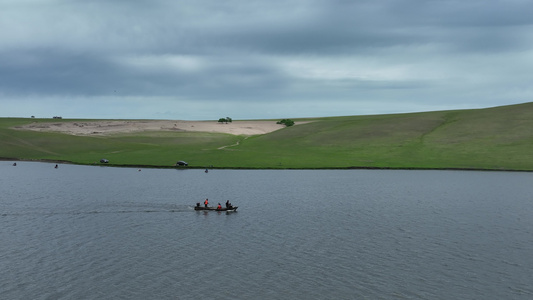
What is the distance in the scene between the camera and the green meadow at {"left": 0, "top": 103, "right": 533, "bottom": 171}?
126m

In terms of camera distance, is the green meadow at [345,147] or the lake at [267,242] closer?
the lake at [267,242]

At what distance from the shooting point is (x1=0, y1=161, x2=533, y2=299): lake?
108ft

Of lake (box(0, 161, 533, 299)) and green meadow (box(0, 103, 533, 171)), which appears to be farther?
green meadow (box(0, 103, 533, 171))

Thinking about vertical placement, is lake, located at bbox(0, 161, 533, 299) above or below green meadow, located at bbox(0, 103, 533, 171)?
below

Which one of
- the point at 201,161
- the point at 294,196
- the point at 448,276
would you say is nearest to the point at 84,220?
the point at 294,196

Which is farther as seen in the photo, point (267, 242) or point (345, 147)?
point (345, 147)

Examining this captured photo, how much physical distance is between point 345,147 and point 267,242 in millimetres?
115053

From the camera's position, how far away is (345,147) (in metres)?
157

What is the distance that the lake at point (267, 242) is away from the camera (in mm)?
32812

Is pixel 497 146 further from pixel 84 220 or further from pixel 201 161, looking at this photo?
pixel 84 220

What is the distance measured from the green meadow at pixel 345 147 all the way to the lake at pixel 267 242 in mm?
39793

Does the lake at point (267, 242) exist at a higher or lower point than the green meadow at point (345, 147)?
lower

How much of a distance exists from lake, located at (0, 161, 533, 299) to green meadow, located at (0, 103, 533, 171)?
131 ft

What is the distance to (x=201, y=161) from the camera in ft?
428
